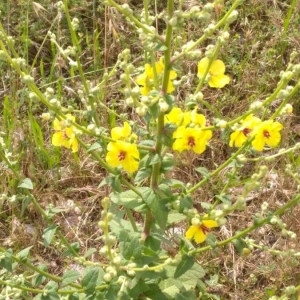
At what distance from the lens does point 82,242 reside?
3.34 meters

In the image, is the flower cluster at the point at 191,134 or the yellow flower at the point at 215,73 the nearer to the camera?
the flower cluster at the point at 191,134

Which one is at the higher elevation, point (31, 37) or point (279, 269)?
point (31, 37)

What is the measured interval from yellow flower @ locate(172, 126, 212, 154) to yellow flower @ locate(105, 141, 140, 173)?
0.15 m

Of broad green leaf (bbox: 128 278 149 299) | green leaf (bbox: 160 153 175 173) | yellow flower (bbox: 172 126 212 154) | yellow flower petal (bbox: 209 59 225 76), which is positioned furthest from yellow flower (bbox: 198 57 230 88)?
broad green leaf (bbox: 128 278 149 299)

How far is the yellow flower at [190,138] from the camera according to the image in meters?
1.88

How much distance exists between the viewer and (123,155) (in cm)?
193

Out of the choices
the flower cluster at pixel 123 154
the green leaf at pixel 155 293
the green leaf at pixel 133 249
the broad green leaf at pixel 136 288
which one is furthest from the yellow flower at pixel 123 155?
the green leaf at pixel 155 293

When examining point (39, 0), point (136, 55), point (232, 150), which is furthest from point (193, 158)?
point (39, 0)

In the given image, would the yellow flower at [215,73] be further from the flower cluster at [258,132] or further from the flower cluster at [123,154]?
the flower cluster at [123,154]

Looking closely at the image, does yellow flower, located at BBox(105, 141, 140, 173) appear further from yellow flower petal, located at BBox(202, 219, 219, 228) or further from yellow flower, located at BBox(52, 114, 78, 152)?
yellow flower petal, located at BBox(202, 219, 219, 228)

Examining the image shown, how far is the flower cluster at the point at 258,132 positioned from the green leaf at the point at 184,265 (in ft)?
1.65

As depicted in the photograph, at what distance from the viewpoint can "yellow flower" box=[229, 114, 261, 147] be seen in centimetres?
190

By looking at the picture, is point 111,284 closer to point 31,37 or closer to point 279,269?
point 279,269

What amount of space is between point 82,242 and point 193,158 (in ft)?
2.91
